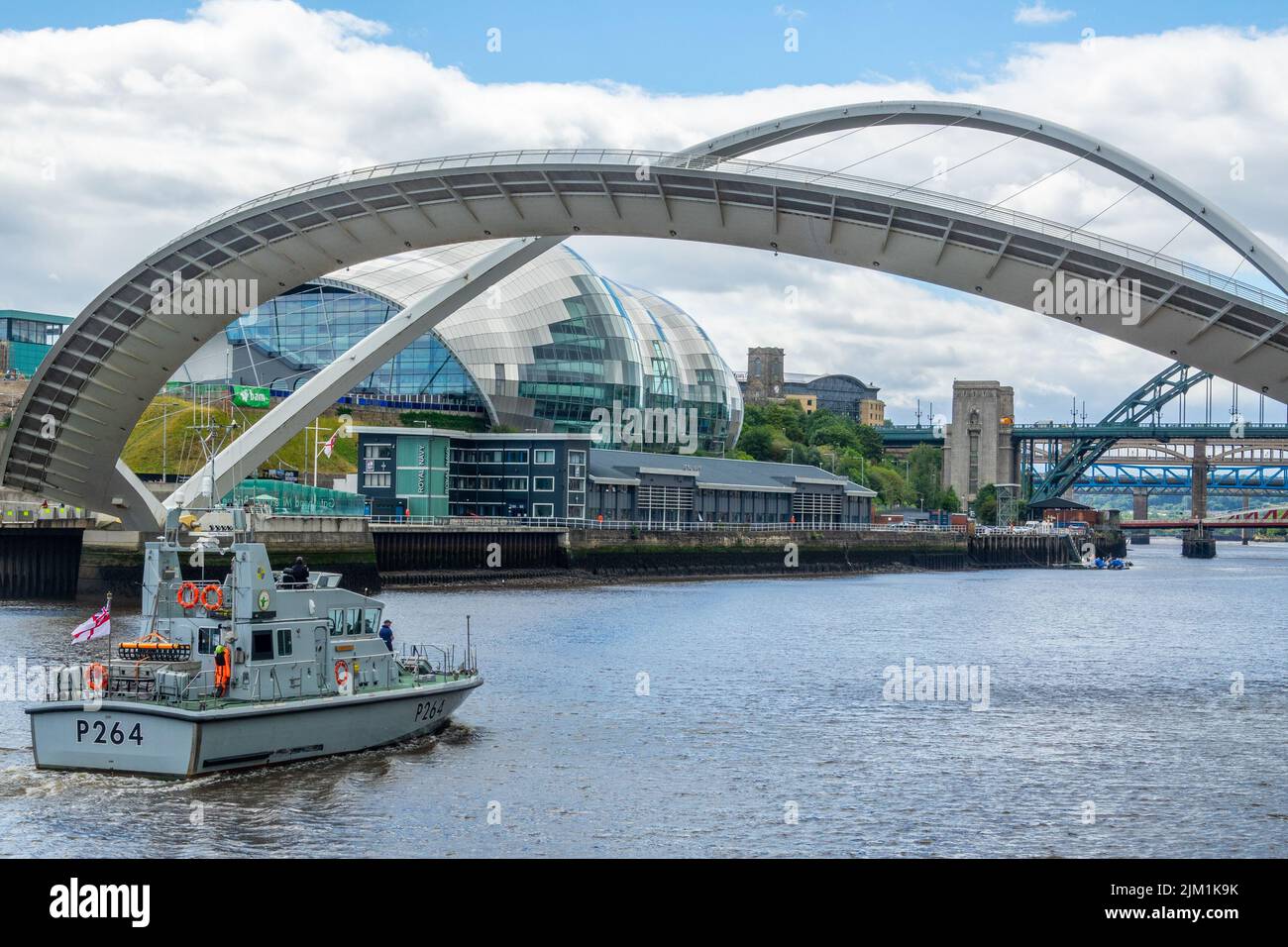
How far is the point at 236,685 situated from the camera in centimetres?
2922

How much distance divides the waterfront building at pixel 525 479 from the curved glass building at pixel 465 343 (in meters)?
13.6

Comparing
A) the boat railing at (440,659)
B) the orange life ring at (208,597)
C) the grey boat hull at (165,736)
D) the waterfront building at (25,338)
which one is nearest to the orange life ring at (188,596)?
the orange life ring at (208,597)

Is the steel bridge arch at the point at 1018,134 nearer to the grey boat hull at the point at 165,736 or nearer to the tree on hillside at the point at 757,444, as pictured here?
the grey boat hull at the point at 165,736

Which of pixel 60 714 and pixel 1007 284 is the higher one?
pixel 1007 284

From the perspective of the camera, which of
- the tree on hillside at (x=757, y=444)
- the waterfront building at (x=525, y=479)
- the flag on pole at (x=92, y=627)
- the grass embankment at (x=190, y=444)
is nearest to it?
the flag on pole at (x=92, y=627)

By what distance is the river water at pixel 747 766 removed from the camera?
25.0 metres

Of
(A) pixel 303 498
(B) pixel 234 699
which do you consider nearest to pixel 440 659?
(B) pixel 234 699

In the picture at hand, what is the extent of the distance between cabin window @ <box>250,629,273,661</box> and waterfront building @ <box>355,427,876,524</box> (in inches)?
2398

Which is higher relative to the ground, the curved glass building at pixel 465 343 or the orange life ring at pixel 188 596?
the curved glass building at pixel 465 343

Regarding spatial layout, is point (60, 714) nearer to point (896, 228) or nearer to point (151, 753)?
point (151, 753)

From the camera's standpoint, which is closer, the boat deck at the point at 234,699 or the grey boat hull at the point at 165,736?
the grey boat hull at the point at 165,736

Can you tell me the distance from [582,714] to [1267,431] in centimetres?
16452

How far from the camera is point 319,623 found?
31.0 metres
